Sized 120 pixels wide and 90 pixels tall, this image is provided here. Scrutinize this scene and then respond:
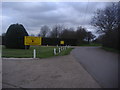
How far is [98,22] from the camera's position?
40.1m

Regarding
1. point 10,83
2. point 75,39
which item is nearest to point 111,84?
point 10,83

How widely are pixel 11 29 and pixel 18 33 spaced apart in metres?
1.44

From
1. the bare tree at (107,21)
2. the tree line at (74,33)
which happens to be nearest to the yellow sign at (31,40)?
the bare tree at (107,21)

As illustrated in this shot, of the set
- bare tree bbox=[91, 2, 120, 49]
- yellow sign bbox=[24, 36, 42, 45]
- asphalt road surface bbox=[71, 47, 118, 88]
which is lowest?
asphalt road surface bbox=[71, 47, 118, 88]

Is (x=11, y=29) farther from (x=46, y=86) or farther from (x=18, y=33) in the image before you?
(x=46, y=86)

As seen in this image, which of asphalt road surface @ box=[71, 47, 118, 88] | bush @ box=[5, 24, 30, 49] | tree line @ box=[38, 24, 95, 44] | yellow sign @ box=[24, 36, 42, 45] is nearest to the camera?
asphalt road surface @ box=[71, 47, 118, 88]

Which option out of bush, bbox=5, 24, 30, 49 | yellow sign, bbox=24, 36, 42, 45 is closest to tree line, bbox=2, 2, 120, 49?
bush, bbox=5, 24, 30, 49

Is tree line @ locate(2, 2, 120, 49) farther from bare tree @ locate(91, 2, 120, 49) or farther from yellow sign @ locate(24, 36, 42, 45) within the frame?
yellow sign @ locate(24, 36, 42, 45)

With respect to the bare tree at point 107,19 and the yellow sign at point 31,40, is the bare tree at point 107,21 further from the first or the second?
the yellow sign at point 31,40

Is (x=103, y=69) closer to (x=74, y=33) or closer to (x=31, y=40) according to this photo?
(x=31, y=40)

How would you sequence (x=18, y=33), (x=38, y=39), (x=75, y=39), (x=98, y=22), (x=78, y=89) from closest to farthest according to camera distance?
1. (x=78, y=89)
2. (x=38, y=39)
3. (x=18, y=33)
4. (x=98, y=22)
5. (x=75, y=39)

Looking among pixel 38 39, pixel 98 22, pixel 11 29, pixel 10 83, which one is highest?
pixel 98 22

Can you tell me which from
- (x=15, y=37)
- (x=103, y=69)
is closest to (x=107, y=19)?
(x=15, y=37)

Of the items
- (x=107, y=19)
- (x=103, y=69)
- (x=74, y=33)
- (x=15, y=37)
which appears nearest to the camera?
(x=103, y=69)
